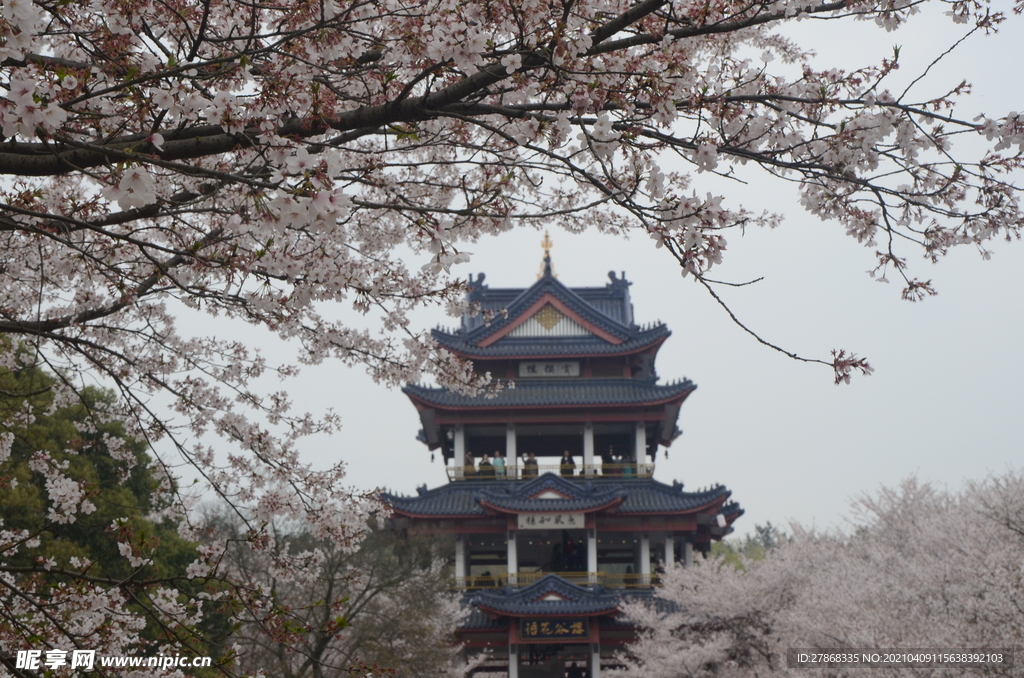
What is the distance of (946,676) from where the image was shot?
10.7 m

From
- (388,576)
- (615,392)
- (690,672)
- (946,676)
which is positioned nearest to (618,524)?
(615,392)

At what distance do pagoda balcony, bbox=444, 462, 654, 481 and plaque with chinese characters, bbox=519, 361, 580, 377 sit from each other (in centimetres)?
284

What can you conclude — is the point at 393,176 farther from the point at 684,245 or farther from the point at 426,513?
the point at 426,513

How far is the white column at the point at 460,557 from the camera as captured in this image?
74.1 ft

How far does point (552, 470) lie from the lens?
78.0 ft

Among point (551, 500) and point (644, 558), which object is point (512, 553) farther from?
point (644, 558)

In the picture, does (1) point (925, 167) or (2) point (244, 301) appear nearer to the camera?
(1) point (925, 167)

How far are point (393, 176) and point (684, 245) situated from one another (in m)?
3.86

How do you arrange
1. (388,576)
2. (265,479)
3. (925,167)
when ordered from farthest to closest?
1. (388,576)
2. (265,479)
3. (925,167)

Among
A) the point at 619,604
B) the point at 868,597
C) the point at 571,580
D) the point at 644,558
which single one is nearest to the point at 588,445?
the point at 644,558

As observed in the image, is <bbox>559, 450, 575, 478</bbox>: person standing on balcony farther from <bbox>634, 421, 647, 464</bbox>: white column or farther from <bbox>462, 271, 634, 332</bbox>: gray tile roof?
<bbox>462, 271, 634, 332</bbox>: gray tile roof

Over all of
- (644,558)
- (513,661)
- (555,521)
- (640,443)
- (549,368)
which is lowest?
(513,661)

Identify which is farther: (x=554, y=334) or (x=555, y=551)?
(x=554, y=334)

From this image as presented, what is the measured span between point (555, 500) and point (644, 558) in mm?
3109
